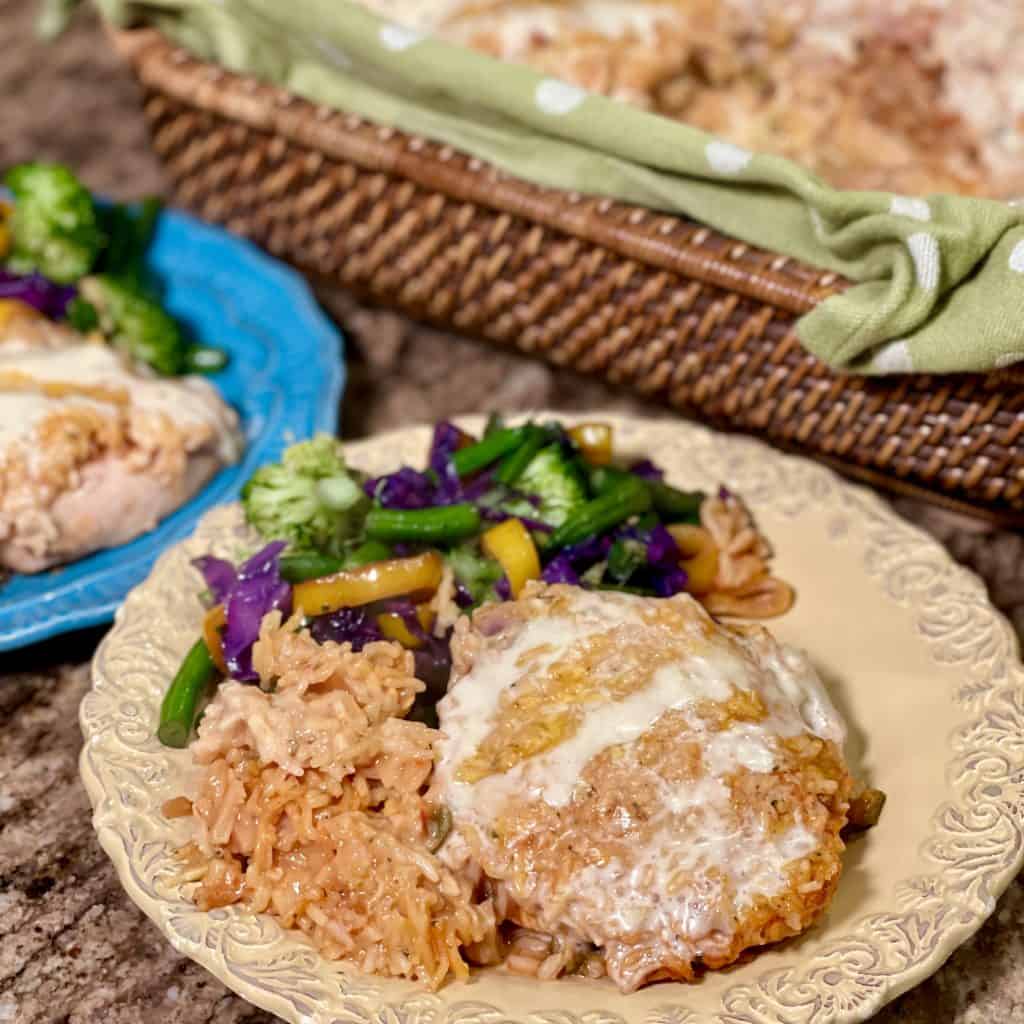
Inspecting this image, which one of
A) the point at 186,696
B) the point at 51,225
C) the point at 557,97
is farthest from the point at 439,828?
the point at 51,225

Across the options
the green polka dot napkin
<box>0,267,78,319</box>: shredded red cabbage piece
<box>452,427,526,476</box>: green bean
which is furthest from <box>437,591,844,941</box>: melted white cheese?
<box>0,267,78,319</box>: shredded red cabbage piece

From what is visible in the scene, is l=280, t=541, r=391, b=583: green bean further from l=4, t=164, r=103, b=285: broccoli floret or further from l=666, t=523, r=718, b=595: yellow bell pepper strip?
l=4, t=164, r=103, b=285: broccoli floret

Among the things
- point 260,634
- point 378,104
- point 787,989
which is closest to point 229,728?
point 260,634

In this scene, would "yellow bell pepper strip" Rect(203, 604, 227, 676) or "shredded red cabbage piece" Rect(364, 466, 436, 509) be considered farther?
"shredded red cabbage piece" Rect(364, 466, 436, 509)

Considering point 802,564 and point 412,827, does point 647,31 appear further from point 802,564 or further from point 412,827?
point 412,827

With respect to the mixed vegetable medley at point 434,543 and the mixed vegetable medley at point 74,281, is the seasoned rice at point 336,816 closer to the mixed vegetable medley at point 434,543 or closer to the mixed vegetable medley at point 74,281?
the mixed vegetable medley at point 434,543
